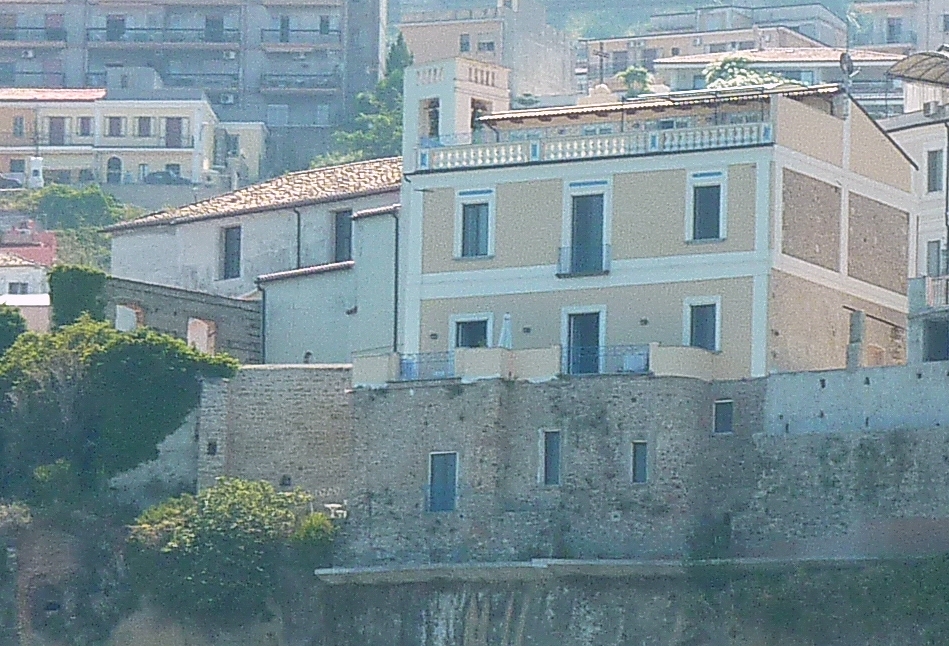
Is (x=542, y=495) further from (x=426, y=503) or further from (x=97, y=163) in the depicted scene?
(x=97, y=163)

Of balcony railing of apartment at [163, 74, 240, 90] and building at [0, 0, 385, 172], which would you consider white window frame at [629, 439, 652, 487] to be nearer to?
building at [0, 0, 385, 172]

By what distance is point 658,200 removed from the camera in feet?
221

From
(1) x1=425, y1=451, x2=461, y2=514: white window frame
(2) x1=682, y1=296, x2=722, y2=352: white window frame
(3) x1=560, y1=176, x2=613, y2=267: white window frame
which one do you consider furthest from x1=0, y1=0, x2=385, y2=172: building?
(2) x1=682, y1=296, x2=722, y2=352: white window frame

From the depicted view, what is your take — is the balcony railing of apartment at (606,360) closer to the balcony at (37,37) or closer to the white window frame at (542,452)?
the white window frame at (542,452)

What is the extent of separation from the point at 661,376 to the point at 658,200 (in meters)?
4.06

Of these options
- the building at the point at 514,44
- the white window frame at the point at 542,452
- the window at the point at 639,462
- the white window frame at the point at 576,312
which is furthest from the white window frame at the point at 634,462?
the building at the point at 514,44

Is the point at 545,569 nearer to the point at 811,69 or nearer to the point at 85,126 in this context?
the point at 811,69

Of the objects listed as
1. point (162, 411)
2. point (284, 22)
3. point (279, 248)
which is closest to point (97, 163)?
point (284, 22)

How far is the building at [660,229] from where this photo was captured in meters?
66.5

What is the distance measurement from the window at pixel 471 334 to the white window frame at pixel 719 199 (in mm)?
4582

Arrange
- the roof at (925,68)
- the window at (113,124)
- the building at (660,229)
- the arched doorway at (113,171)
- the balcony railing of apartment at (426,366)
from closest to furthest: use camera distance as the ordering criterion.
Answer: the building at (660,229), the balcony railing of apartment at (426,366), the roof at (925,68), the window at (113,124), the arched doorway at (113,171)

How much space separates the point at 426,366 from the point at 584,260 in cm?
364

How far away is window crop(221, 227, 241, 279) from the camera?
265 ft

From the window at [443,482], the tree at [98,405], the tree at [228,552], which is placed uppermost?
the tree at [98,405]
